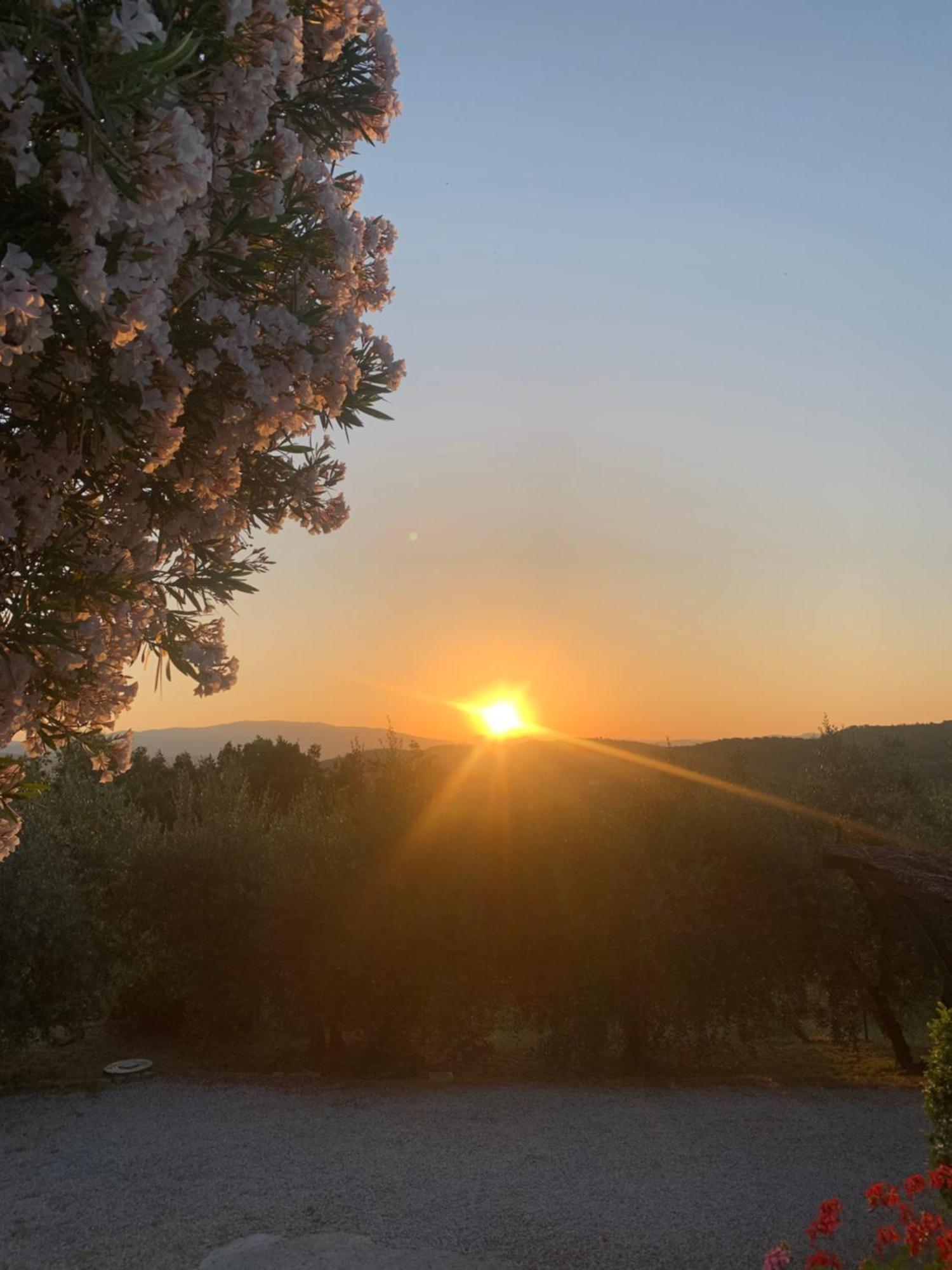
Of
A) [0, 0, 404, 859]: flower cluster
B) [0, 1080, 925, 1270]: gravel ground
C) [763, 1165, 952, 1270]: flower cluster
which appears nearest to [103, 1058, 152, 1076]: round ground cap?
[0, 1080, 925, 1270]: gravel ground

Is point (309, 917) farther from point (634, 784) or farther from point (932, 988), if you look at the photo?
point (932, 988)

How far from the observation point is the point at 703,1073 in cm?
1662

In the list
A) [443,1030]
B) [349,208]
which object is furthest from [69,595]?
[443,1030]

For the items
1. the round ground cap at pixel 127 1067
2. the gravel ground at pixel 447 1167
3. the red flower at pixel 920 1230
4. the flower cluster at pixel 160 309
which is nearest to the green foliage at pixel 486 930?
the round ground cap at pixel 127 1067

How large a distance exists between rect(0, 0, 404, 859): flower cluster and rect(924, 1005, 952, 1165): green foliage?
24.3 feet

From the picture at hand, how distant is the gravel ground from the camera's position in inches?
365

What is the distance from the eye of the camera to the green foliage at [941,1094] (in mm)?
8211

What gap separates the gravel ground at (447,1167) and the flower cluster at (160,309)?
20.5 feet

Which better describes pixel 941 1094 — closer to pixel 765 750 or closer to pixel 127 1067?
pixel 127 1067

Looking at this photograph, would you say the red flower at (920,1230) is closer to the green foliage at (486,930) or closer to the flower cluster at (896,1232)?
the flower cluster at (896,1232)

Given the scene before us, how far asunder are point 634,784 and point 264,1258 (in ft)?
39.2

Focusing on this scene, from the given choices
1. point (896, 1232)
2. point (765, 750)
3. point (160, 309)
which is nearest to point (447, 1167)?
point (896, 1232)

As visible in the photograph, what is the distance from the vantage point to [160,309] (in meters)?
3.81

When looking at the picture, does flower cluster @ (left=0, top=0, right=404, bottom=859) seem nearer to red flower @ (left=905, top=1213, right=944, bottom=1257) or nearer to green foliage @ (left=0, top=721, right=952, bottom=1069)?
red flower @ (left=905, top=1213, right=944, bottom=1257)
